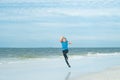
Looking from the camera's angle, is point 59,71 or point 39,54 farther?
point 39,54

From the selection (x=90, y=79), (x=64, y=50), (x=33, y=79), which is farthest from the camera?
(x=64, y=50)

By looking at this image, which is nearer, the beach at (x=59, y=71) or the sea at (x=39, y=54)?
the beach at (x=59, y=71)

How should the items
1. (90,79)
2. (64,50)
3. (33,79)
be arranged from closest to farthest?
(90,79), (33,79), (64,50)

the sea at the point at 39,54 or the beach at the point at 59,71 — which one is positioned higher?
the beach at the point at 59,71

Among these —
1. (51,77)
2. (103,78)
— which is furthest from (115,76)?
(51,77)

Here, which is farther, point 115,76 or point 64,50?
point 64,50

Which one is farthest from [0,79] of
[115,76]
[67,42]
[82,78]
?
[67,42]

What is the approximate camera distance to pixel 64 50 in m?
21.1

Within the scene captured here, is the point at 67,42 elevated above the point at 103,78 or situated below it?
above

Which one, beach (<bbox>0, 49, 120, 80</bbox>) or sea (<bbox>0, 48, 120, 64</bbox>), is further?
sea (<bbox>0, 48, 120, 64</bbox>)

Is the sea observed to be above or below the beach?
below

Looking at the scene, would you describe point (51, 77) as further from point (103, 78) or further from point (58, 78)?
point (103, 78)

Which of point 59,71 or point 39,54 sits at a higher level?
point 59,71

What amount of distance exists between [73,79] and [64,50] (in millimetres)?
5714
